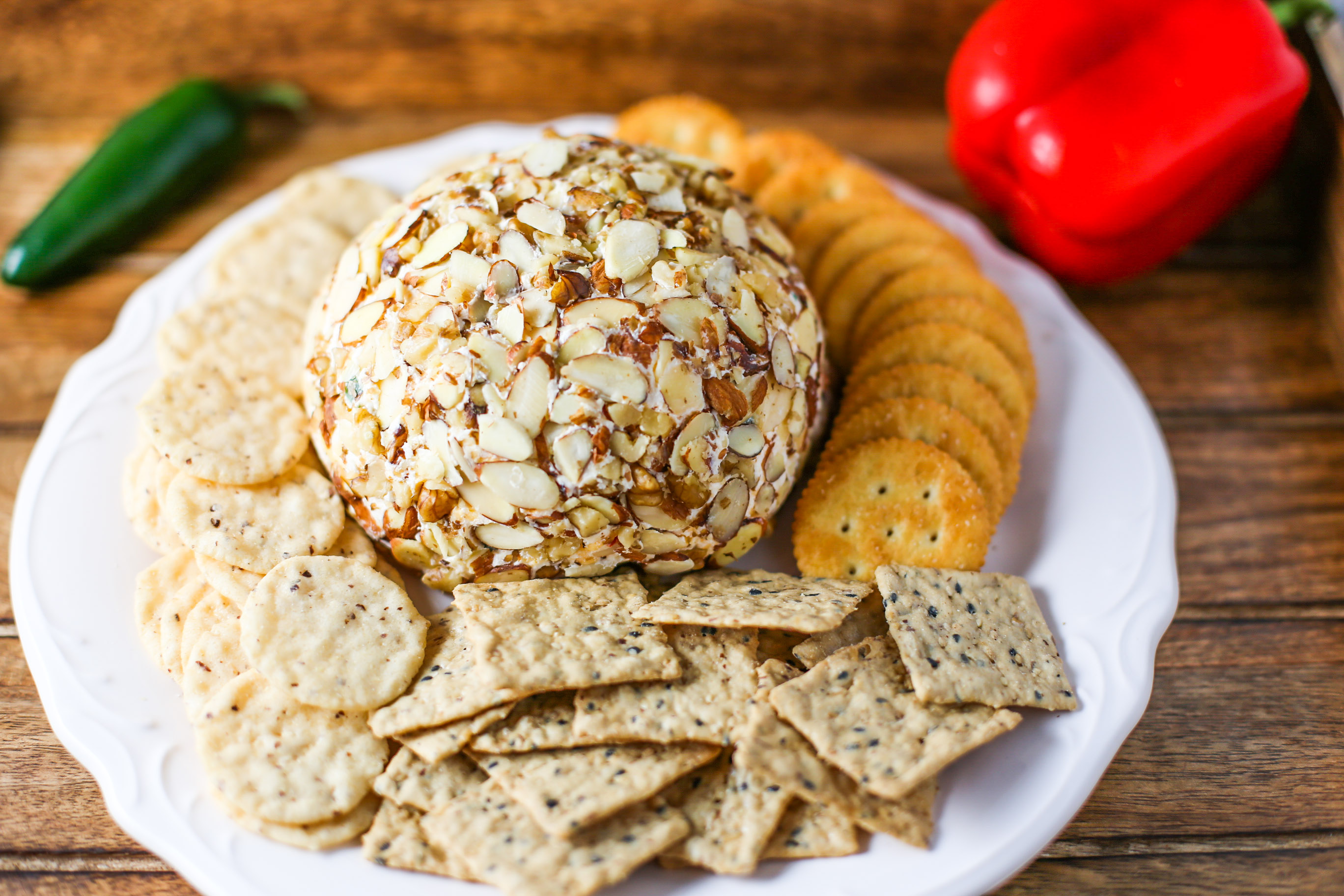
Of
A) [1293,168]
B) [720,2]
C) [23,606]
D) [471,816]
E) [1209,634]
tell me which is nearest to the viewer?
[471,816]

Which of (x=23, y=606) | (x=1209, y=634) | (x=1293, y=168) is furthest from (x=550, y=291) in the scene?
(x=1293, y=168)

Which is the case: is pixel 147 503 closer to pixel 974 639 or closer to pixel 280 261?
pixel 280 261

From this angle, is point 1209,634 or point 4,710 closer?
point 4,710

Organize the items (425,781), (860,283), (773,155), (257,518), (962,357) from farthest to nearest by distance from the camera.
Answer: (773,155)
(860,283)
(962,357)
(257,518)
(425,781)

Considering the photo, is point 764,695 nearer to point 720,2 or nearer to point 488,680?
point 488,680

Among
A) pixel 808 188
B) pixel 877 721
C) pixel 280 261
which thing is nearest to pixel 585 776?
pixel 877 721

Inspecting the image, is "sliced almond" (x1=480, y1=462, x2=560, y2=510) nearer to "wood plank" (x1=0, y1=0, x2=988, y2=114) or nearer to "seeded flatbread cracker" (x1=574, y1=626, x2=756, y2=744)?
"seeded flatbread cracker" (x1=574, y1=626, x2=756, y2=744)
